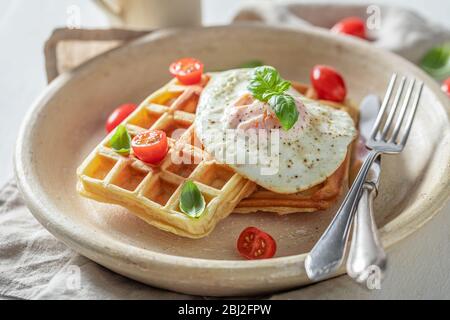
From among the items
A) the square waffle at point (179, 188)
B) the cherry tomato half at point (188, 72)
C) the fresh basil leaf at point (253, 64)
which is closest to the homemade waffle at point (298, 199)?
the square waffle at point (179, 188)

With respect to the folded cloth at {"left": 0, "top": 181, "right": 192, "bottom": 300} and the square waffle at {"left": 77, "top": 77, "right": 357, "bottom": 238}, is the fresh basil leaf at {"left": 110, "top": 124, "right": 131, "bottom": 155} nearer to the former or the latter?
the square waffle at {"left": 77, "top": 77, "right": 357, "bottom": 238}

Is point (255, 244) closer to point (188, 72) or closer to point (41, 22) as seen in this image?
point (188, 72)

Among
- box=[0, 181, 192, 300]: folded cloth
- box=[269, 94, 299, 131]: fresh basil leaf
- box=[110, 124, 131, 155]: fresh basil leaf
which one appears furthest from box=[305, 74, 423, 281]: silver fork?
box=[110, 124, 131, 155]: fresh basil leaf

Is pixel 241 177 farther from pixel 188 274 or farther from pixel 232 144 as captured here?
pixel 188 274

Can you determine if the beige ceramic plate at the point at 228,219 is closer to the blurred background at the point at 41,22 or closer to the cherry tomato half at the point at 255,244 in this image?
the cherry tomato half at the point at 255,244

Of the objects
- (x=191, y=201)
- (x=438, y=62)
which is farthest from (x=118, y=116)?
(x=438, y=62)

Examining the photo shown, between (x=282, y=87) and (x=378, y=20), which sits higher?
(x=282, y=87)
